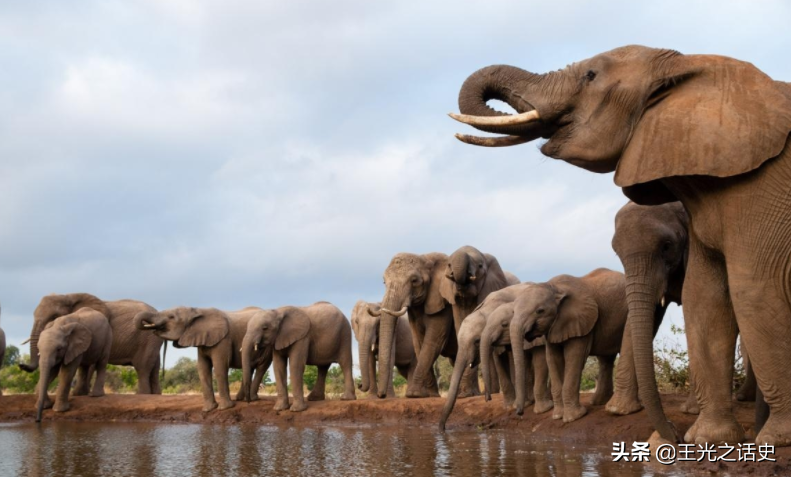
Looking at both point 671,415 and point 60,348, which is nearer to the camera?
point 671,415

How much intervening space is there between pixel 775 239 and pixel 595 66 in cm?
178

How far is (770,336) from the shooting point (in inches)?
271

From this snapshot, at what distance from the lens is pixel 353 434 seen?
40.2ft

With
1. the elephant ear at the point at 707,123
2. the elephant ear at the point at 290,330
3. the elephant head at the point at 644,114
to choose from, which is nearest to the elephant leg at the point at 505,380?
the elephant ear at the point at 290,330

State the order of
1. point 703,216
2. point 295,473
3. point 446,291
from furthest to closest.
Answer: point 446,291
point 295,473
point 703,216

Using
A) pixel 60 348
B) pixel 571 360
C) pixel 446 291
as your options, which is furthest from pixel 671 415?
pixel 60 348

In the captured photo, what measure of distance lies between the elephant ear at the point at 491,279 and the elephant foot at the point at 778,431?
8346mm

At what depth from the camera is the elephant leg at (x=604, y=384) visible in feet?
38.3

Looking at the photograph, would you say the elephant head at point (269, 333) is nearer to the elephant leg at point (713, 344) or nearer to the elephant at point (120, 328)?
the elephant at point (120, 328)

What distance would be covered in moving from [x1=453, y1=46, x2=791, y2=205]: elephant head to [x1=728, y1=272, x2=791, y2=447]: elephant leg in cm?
82

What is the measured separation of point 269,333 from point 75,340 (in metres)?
4.16

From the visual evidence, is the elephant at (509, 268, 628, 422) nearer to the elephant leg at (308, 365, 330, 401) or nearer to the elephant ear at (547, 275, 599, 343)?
the elephant ear at (547, 275, 599, 343)

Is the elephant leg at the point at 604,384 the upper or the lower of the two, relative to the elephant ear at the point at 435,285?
lower

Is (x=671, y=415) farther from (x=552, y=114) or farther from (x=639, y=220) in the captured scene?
(x=552, y=114)
